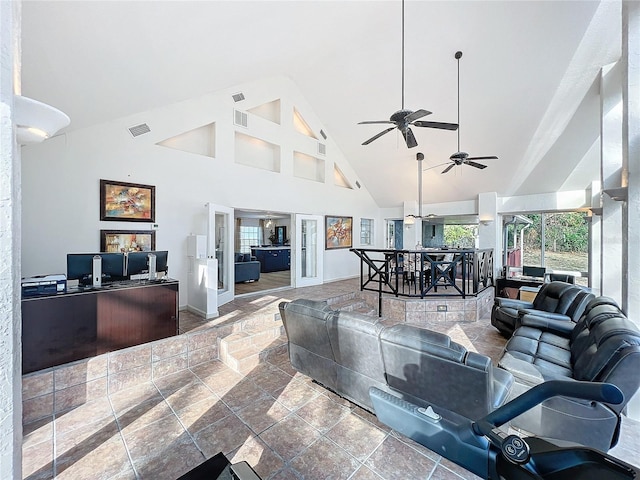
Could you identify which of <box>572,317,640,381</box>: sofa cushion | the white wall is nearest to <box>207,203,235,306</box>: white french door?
the white wall

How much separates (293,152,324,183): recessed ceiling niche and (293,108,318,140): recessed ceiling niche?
61cm

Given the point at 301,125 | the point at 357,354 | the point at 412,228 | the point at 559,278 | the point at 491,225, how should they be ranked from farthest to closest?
the point at 412,228 → the point at 491,225 → the point at 301,125 → the point at 559,278 → the point at 357,354

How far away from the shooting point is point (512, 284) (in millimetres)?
7219

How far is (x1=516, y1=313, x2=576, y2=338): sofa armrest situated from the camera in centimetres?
329

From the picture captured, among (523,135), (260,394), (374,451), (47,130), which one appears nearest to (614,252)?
(523,135)

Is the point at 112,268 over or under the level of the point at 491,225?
under

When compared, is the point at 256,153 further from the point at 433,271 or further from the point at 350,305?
the point at 433,271

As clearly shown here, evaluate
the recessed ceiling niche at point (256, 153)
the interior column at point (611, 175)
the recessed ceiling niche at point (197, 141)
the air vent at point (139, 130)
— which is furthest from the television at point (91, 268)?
the interior column at point (611, 175)

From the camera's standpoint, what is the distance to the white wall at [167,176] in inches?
144

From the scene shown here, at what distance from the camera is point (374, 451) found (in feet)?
6.71

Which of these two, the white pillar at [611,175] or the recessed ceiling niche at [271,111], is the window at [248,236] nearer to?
the recessed ceiling niche at [271,111]

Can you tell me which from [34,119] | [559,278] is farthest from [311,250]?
[34,119]

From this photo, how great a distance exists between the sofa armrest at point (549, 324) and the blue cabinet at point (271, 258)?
7.94 m

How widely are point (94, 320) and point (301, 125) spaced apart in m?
6.38
